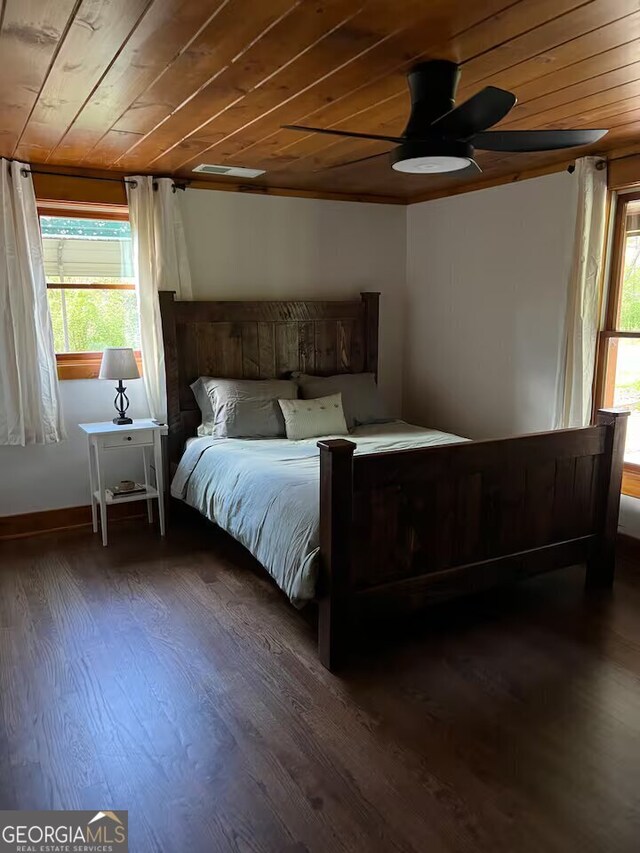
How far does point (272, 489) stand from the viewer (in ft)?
10.0

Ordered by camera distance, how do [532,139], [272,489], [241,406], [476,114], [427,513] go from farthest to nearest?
1. [241,406]
2. [272,489]
3. [427,513]
4. [532,139]
5. [476,114]

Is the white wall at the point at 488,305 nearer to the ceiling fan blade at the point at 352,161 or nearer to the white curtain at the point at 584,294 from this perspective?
the white curtain at the point at 584,294

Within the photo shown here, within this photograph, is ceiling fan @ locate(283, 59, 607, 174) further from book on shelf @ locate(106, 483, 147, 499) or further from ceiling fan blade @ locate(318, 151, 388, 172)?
book on shelf @ locate(106, 483, 147, 499)

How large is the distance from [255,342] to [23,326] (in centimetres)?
150

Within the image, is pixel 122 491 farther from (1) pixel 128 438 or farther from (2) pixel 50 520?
(2) pixel 50 520

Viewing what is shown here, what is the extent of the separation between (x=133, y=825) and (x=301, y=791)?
0.49m

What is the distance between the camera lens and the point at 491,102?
6.75ft

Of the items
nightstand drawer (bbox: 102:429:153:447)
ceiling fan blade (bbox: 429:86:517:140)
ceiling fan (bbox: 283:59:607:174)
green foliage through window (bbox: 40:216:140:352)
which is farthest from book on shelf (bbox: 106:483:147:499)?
ceiling fan blade (bbox: 429:86:517:140)

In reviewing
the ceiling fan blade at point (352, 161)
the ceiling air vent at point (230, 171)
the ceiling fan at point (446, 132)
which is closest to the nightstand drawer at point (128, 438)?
the ceiling air vent at point (230, 171)

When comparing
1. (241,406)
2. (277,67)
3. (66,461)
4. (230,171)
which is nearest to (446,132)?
(277,67)

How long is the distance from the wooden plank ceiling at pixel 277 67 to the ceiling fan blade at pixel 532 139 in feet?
0.70

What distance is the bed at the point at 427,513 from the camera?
253 centimetres

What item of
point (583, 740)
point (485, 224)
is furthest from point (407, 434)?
point (583, 740)

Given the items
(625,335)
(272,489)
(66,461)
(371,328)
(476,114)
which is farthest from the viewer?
(371,328)
